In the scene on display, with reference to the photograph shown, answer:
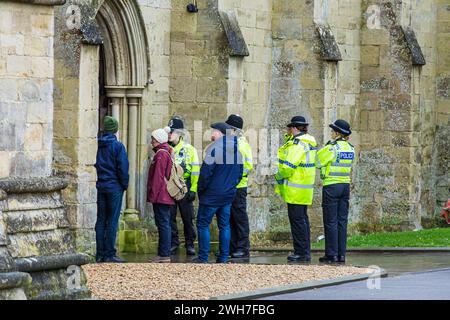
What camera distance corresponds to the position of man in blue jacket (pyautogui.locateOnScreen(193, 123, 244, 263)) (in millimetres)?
21047

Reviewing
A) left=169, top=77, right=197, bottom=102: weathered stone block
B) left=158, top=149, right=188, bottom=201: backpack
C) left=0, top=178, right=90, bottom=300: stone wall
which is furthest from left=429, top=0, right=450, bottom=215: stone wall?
left=0, top=178, right=90, bottom=300: stone wall

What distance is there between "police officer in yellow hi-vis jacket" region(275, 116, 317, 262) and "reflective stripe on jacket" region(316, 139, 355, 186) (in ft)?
0.44

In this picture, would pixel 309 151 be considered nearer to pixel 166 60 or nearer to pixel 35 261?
pixel 166 60

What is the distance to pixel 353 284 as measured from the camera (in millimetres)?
18188

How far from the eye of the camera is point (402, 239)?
26.6m

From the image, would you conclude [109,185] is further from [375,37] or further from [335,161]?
[375,37]

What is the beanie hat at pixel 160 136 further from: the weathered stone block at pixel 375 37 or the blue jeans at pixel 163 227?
the weathered stone block at pixel 375 37

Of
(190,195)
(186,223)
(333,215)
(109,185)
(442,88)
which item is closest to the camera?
(109,185)

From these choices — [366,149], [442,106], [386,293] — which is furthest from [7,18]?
[442,106]

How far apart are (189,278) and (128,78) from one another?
7093mm

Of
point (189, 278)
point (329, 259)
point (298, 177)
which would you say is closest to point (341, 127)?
point (298, 177)

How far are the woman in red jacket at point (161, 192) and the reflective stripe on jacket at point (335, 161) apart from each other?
196cm

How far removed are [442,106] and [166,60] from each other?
28.3 feet
